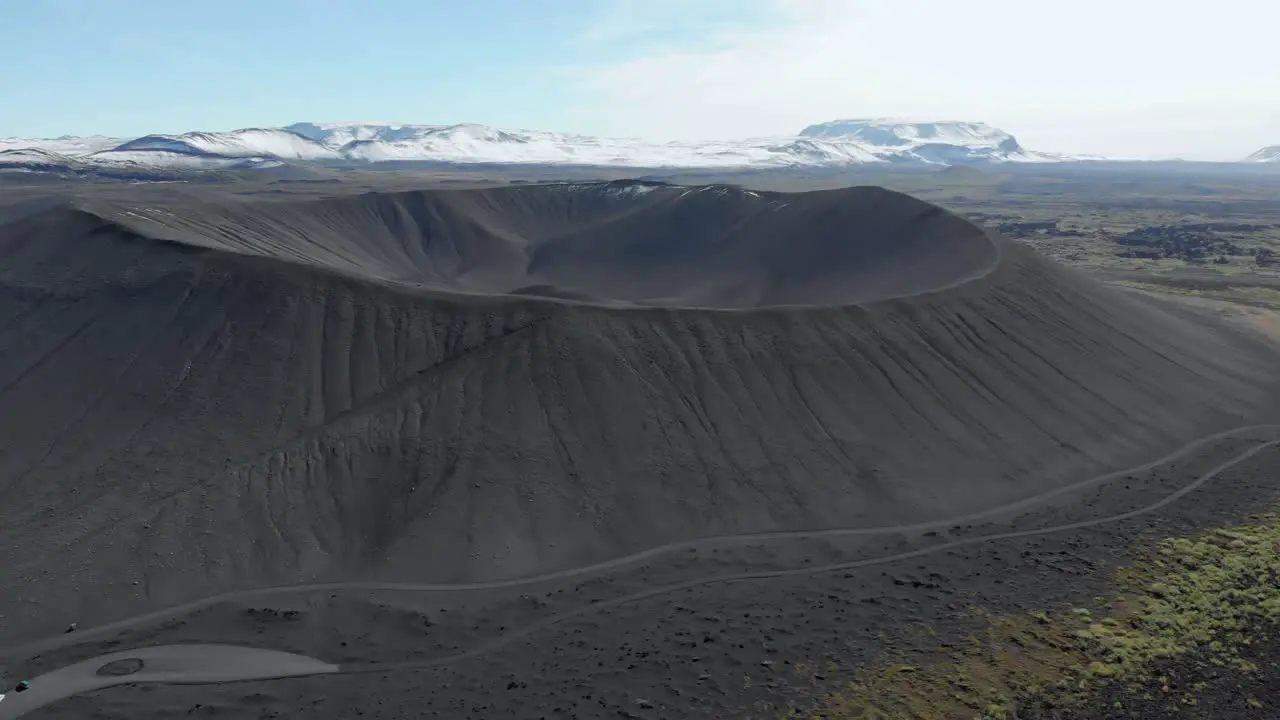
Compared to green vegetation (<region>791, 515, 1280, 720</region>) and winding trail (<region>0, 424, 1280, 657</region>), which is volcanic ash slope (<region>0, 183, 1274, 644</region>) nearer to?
winding trail (<region>0, 424, 1280, 657</region>)

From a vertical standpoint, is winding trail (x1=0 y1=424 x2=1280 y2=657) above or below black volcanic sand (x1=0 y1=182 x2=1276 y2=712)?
below

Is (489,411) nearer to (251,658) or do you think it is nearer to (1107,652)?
(251,658)

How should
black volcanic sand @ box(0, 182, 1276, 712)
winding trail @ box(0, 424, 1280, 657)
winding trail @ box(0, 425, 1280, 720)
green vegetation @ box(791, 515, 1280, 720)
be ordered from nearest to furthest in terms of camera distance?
green vegetation @ box(791, 515, 1280, 720) → winding trail @ box(0, 425, 1280, 720) → winding trail @ box(0, 424, 1280, 657) → black volcanic sand @ box(0, 182, 1276, 712)

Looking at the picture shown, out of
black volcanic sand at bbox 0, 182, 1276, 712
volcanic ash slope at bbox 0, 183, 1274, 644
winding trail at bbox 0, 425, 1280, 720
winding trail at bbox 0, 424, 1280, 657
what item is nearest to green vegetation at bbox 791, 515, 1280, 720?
winding trail at bbox 0, 425, 1280, 720

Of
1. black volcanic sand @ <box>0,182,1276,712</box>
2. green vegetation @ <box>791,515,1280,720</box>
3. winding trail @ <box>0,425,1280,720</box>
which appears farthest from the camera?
black volcanic sand @ <box>0,182,1276,712</box>

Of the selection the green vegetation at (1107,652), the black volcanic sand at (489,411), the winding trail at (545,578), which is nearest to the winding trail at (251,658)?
the winding trail at (545,578)
